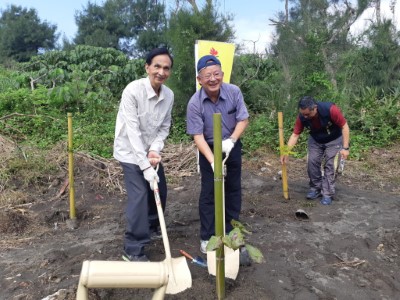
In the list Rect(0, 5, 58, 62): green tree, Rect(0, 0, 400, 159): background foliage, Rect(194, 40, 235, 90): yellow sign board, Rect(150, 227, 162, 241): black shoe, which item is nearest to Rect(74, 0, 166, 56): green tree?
Rect(0, 5, 58, 62): green tree

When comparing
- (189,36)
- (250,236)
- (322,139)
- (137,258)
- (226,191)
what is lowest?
(250,236)

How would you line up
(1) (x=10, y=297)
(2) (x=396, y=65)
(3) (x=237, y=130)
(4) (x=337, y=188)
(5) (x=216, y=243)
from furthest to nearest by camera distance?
(2) (x=396, y=65), (4) (x=337, y=188), (3) (x=237, y=130), (1) (x=10, y=297), (5) (x=216, y=243)

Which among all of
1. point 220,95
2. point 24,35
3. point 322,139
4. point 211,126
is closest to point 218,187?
point 211,126

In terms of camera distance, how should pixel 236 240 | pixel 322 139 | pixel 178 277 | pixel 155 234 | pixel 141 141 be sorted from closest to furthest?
1. pixel 236 240
2. pixel 178 277
3. pixel 141 141
4. pixel 155 234
5. pixel 322 139

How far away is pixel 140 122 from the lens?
3.10 m

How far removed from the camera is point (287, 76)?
8438mm

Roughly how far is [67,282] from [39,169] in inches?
115

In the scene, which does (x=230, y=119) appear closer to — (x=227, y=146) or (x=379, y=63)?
(x=227, y=146)

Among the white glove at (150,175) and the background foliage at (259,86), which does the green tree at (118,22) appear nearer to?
the background foliage at (259,86)

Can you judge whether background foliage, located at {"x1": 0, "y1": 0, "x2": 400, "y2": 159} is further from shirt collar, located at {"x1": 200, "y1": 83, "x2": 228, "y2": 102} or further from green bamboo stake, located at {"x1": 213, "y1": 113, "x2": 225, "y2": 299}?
green bamboo stake, located at {"x1": 213, "y1": 113, "x2": 225, "y2": 299}

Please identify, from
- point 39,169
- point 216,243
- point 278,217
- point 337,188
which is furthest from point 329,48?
point 216,243

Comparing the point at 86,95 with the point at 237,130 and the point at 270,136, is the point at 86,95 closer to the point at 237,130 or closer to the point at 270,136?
the point at 270,136

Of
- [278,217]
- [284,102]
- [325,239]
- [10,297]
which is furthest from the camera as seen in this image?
[284,102]

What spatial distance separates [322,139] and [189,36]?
3847 mm
